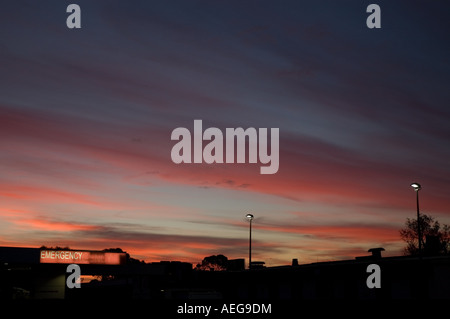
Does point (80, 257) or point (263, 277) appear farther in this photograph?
point (263, 277)

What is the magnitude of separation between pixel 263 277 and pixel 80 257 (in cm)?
2175

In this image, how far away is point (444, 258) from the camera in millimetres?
42312

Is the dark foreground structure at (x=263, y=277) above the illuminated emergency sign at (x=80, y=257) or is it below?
below

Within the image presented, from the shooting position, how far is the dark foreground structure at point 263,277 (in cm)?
4619

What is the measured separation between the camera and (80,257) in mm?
54969

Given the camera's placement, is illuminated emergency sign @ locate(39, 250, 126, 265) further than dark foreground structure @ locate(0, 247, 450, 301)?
Yes

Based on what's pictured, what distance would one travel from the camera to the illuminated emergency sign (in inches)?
2080

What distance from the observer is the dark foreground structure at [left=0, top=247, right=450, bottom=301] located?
152 ft

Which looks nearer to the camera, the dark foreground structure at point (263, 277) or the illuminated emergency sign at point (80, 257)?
the dark foreground structure at point (263, 277)

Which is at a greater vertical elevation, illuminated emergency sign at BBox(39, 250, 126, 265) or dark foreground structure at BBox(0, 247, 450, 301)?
illuminated emergency sign at BBox(39, 250, 126, 265)
